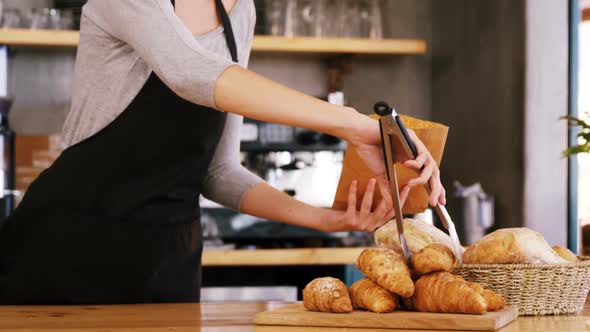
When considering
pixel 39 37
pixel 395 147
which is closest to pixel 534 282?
pixel 395 147

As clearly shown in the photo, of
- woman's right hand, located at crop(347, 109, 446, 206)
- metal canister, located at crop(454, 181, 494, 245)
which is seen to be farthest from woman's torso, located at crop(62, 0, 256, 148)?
metal canister, located at crop(454, 181, 494, 245)

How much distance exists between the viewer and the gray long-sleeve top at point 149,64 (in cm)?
117

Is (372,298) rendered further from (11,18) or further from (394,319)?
(11,18)

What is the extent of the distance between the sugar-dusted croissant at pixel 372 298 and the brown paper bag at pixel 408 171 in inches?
6.9

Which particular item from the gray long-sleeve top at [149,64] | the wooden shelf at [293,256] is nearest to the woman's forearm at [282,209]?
the gray long-sleeve top at [149,64]

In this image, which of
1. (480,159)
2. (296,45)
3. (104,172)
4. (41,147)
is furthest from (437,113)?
(104,172)

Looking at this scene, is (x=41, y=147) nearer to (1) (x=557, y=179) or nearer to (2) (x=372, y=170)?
(1) (x=557, y=179)

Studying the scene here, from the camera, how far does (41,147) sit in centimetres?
385

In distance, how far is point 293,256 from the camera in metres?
3.25

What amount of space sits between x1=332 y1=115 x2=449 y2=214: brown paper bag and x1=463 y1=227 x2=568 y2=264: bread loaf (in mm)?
140

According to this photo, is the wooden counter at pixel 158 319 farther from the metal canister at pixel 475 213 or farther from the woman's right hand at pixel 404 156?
the metal canister at pixel 475 213

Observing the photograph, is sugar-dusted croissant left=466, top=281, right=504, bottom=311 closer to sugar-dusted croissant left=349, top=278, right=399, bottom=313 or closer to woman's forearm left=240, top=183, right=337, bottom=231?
sugar-dusted croissant left=349, top=278, right=399, bottom=313

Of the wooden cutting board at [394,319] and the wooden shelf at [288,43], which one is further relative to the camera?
the wooden shelf at [288,43]

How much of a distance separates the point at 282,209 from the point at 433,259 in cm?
53
